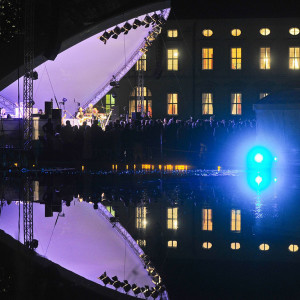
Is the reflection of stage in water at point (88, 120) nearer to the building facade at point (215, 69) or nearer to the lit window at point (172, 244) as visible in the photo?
the building facade at point (215, 69)

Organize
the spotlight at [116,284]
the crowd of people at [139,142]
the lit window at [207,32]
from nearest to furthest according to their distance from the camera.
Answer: the spotlight at [116,284], the crowd of people at [139,142], the lit window at [207,32]

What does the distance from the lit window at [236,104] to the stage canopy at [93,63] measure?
12.9 m

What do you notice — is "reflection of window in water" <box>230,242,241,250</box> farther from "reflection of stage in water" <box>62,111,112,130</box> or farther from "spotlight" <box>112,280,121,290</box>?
"reflection of stage in water" <box>62,111,112,130</box>

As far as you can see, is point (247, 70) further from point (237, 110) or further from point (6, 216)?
point (6, 216)

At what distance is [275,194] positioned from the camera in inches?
563

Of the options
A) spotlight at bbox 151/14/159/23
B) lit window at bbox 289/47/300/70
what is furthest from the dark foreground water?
lit window at bbox 289/47/300/70

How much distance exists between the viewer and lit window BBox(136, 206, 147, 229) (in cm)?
981

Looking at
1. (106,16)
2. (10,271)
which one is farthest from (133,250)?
(106,16)

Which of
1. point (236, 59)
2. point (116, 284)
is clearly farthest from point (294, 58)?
point (116, 284)

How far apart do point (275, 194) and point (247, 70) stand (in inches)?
1655

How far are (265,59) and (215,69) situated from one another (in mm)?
3753

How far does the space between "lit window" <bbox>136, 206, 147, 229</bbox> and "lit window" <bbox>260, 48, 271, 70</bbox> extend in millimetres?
44540

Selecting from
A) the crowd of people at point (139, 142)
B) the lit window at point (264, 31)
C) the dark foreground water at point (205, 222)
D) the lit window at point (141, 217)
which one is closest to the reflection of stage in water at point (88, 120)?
the crowd of people at point (139, 142)

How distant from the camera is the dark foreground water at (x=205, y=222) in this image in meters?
6.04
